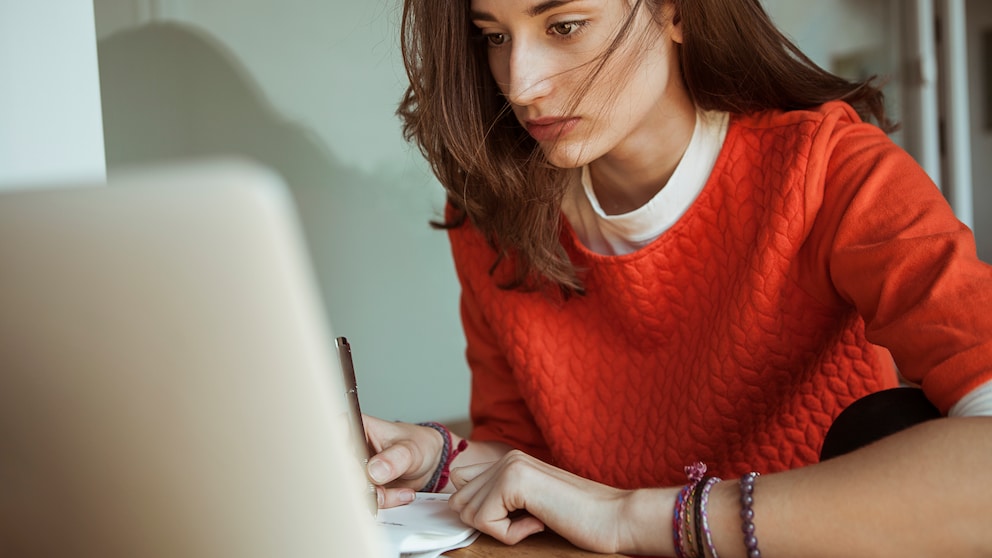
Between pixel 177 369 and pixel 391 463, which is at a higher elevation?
pixel 177 369

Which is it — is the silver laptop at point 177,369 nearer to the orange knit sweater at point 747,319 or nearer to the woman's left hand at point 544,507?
the woman's left hand at point 544,507

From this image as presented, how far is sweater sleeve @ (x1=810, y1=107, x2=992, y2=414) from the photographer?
0.90m

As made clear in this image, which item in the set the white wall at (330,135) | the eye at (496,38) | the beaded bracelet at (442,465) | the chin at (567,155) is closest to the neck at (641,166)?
the chin at (567,155)

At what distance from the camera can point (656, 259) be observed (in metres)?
1.36

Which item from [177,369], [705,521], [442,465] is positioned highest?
[177,369]

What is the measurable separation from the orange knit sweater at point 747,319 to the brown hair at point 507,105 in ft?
0.15

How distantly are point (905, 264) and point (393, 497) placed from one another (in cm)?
60

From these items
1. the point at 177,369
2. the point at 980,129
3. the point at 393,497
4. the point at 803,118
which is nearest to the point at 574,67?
the point at 803,118

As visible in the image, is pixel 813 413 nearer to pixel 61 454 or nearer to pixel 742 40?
pixel 742 40

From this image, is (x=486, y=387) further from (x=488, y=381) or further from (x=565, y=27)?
(x=565, y=27)

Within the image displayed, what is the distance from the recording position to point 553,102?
125 centimetres

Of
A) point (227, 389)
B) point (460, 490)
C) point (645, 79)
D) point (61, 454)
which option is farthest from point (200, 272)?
point (645, 79)

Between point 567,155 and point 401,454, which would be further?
point 567,155

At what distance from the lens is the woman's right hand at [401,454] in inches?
43.8
